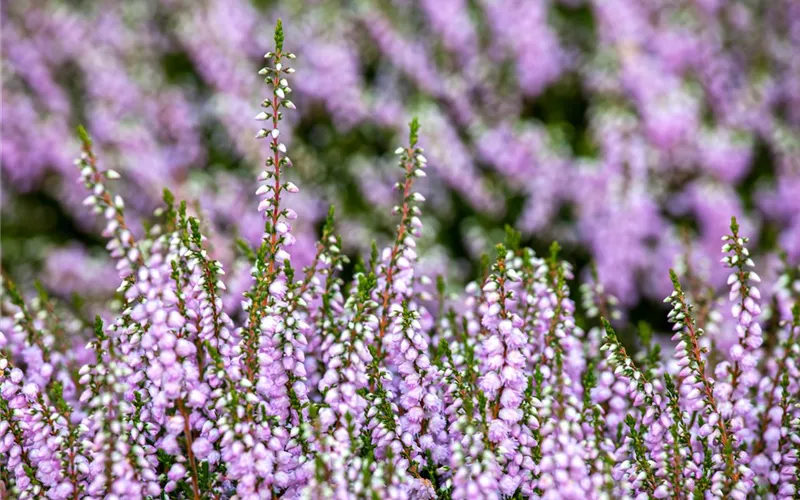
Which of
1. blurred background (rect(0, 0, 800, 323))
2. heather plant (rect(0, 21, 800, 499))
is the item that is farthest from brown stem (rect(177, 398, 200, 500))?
blurred background (rect(0, 0, 800, 323))

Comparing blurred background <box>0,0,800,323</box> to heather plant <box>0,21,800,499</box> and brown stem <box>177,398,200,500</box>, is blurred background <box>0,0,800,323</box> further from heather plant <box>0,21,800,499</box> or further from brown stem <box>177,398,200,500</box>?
brown stem <box>177,398,200,500</box>

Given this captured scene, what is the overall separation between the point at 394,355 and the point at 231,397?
0.88m

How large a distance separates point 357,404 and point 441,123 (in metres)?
4.33

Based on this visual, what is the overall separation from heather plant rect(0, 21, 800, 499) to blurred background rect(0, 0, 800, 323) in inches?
106

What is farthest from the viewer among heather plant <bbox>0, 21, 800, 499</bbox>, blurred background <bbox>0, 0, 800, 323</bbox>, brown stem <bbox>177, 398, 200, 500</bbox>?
blurred background <bbox>0, 0, 800, 323</bbox>

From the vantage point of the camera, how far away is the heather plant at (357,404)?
3.08m

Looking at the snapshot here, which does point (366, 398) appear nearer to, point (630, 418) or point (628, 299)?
point (630, 418)

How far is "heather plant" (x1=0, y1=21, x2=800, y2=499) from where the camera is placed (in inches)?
121

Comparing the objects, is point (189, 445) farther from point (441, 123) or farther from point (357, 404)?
point (441, 123)

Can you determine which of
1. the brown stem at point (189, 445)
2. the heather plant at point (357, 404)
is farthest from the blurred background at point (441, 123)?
the brown stem at point (189, 445)

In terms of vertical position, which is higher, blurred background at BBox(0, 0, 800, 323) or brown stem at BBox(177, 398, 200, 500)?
blurred background at BBox(0, 0, 800, 323)

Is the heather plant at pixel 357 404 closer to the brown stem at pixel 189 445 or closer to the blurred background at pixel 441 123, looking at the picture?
the brown stem at pixel 189 445

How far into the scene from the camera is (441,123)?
714 cm

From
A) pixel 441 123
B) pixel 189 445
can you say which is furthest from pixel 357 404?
pixel 441 123
